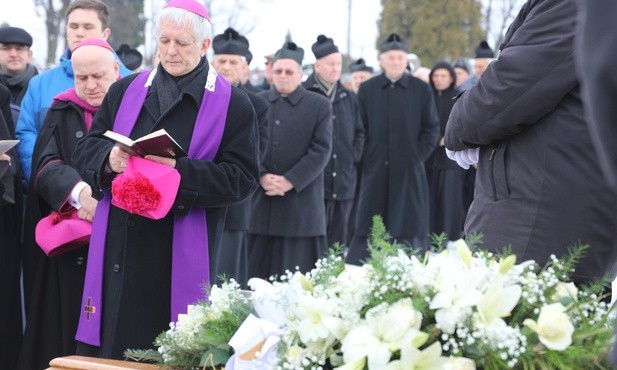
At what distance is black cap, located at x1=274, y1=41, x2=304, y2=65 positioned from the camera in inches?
330

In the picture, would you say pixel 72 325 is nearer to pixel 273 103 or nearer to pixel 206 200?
pixel 206 200

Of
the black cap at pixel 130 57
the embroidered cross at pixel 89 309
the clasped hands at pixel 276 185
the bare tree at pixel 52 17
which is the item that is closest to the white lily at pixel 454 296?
the embroidered cross at pixel 89 309

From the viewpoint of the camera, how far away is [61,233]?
4801 mm

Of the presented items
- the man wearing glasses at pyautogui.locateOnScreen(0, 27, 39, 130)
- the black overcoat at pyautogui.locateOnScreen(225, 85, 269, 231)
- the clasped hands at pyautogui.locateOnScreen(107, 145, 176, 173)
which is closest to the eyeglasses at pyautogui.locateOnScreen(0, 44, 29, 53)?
the man wearing glasses at pyautogui.locateOnScreen(0, 27, 39, 130)

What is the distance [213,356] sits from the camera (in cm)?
238

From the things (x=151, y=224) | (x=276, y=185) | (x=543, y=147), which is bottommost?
(x=276, y=185)

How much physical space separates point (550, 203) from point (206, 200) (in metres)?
1.57

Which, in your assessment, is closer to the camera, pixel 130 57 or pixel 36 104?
pixel 36 104

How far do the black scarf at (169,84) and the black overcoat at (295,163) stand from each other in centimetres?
363

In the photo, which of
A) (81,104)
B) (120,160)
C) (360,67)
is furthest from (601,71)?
(360,67)

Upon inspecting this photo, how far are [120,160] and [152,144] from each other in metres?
0.35

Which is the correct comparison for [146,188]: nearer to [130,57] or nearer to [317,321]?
[317,321]

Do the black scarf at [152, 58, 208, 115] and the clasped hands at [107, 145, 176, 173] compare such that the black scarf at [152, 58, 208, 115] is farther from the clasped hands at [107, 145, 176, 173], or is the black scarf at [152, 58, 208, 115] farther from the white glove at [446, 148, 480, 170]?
the white glove at [446, 148, 480, 170]

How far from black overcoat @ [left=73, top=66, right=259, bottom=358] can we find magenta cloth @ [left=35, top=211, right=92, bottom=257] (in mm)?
457
